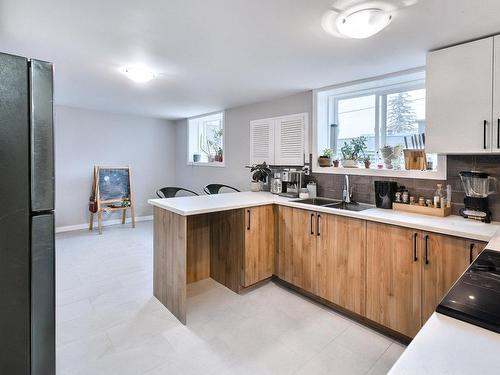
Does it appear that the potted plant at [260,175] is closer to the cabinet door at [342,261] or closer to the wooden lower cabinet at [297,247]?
the wooden lower cabinet at [297,247]

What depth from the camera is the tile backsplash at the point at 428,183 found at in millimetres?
2150

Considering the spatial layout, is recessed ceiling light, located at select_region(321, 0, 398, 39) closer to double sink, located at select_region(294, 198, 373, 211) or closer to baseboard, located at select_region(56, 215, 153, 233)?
double sink, located at select_region(294, 198, 373, 211)

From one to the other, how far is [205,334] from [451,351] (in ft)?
5.98

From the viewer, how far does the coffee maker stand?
205 cm

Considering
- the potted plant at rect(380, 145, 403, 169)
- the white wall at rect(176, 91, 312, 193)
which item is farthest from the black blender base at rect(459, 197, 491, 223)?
the white wall at rect(176, 91, 312, 193)

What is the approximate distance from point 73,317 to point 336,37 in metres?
3.00

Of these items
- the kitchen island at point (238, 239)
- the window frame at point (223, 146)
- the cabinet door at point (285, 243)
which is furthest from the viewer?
the window frame at point (223, 146)

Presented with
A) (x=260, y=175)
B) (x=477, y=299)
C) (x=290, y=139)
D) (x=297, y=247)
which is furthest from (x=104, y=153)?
(x=477, y=299)

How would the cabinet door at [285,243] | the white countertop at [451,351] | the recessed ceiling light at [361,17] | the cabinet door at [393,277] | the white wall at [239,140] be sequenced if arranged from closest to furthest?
the white countertop at [451,351] → the recessed ceiling light at [361,17] → the cabinet door at [393,277] → the cabinet door at [285,243] → the white wall at [239,140]

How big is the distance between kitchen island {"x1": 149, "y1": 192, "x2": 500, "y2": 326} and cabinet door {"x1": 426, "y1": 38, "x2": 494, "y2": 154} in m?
0.57

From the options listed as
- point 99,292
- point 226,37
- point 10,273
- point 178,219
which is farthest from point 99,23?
point 99,292

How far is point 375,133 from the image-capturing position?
303cm

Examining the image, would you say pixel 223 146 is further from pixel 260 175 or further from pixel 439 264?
pixel 439 264

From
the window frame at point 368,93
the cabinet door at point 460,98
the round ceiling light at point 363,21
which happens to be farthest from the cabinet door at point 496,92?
the round ceiling light at point 363,21
